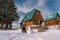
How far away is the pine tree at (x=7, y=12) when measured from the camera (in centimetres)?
3416

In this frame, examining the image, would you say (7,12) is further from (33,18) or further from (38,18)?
(38,18)

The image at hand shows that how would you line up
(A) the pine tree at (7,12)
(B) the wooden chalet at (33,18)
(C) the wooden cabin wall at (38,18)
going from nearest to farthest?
(A) the pine tree at (7,12) < (B) the wooden chalet at (33,18) < (C) the wooden cabin wall at (38,18)

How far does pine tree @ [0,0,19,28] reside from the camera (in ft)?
112

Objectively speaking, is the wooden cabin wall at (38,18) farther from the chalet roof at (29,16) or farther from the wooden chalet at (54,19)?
the wooden chalet at (54,19)

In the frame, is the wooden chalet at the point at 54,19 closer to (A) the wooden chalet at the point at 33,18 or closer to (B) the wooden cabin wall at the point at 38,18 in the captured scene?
(A) the wooden chalet at the point at 33,18

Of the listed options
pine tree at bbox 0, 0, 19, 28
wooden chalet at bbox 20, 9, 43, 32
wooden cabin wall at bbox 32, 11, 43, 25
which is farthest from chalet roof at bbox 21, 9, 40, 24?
pine tree at bbox 0, 0, 19, 28

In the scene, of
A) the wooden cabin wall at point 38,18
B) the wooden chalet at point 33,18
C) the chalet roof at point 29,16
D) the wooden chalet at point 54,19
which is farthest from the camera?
the wooden chalet at point 54,19

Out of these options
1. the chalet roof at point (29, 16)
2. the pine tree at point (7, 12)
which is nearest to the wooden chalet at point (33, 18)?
the chalet roof at point (29, 16)

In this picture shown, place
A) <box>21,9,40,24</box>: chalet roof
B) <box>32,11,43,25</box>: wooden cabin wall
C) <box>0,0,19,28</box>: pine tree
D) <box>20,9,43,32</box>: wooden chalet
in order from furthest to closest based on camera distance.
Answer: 1. <box>32,11,43,25</box>: wooden cabin wall
2. <box>21,9,40,24</box>: chalet roof
3. <box>20,9,43,32</box>: wooden chalet
4. <box>0,0,19,28</box>: pine tree

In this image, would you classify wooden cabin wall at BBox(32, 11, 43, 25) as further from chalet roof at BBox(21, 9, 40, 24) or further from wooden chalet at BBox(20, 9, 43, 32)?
chalet roof at BBox(21, 9, 40, 24)

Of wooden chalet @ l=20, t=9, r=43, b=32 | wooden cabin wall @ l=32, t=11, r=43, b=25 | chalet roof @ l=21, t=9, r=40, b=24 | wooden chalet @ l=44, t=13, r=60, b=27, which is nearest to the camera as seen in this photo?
wooden chalet @ l=20, t=9, r=43, b=32

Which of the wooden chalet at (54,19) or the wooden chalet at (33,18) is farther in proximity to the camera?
the wooden chalet at (54,19)

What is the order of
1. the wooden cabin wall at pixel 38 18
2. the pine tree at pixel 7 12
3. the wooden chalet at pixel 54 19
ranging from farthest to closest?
1. the wooden chalet at pixel 54 19
2. the wooden cabin wall at pixel 38 18
3. the pine tree at pixel 7 12

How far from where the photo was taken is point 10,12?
34656mm
